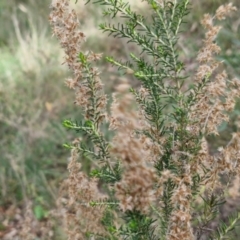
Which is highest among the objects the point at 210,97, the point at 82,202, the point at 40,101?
the point at 40,101

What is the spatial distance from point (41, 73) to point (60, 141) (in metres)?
0.98

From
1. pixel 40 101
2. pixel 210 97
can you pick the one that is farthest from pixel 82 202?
pixel 40 101

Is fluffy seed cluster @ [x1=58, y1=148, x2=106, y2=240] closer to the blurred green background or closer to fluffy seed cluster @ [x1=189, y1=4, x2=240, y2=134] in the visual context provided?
fluffy seed cluster @ [x1=189, y1=4, x2=240, y2=134]

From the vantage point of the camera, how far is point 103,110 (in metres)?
1.28

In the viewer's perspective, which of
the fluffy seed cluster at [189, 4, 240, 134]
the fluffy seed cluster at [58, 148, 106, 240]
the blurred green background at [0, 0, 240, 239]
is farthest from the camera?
the blurred green background at [0, 0, 240, 239]

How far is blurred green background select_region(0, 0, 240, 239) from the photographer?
335cm

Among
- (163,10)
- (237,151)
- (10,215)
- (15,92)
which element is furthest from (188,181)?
(15,92)

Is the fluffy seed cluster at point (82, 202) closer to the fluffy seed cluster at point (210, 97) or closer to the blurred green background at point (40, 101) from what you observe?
the fluffy seed cluster at point (210, 97)

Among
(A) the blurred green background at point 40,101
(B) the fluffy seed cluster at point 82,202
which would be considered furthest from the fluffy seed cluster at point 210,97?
(A) the blurred green background at point 40,101

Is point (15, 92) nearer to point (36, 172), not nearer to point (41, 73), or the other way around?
point (41, 73)

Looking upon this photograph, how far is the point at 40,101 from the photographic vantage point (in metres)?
4.25

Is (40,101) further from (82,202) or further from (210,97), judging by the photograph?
(210,97)

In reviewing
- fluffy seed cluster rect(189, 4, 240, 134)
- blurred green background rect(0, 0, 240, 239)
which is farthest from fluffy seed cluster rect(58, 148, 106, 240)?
blurred green background rect(0, 0, 240, 239)

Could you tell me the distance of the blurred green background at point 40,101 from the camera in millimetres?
3354
